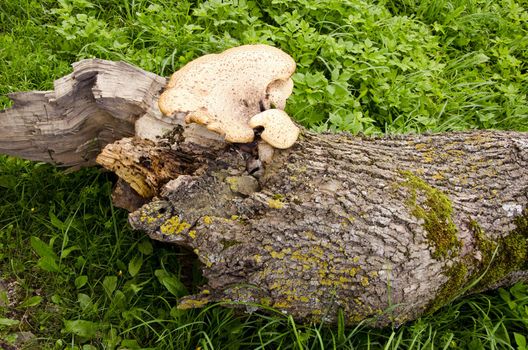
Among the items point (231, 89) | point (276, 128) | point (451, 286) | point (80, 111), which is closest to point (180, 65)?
point (80, 111)

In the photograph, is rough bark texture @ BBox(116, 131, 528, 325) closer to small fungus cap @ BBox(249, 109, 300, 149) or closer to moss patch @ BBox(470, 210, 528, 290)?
moss patch @ BBox(470, 210, 528, 290)

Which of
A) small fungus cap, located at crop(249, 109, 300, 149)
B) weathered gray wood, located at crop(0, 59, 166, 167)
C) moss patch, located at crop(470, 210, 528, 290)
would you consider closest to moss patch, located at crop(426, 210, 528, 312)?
moss patch, located at crop(470, 210, 528, 290)

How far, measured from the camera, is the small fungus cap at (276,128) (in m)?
2.66

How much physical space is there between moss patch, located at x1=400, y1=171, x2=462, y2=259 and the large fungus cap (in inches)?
36.7

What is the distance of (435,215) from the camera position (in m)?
2.73

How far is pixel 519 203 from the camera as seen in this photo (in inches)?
115

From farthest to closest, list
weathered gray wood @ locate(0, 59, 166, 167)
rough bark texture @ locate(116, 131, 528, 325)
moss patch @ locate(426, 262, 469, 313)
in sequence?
weathered gray wood @ locate(0, 59, 166, 167)
moss patch @ locate(426, 262, 469, 313)
rough bark texture @ locate(116, 131, 528, 325)

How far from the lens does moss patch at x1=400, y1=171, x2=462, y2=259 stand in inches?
106

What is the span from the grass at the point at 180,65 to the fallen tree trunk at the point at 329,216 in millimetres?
274

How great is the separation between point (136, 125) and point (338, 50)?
2183 mm

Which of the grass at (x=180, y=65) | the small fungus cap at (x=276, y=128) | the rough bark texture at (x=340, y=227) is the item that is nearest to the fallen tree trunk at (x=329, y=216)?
the rough bark texture at (x=340, y=227)

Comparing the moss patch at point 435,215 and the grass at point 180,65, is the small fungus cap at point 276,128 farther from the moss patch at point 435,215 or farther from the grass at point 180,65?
the grass at point 180,65

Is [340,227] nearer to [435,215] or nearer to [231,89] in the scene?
[435,215]

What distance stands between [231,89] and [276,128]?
0.36m
